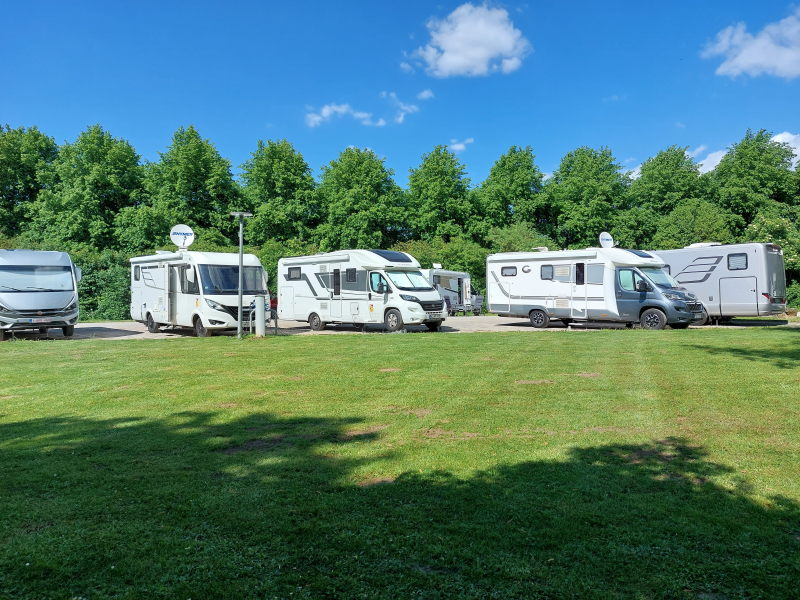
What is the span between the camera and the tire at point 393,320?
19.1m

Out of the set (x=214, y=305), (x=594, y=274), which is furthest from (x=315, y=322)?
(x=594, y=274)

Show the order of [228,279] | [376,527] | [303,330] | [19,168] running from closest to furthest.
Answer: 1. [376,527]
2. [228,279]
3. [303,330]
4. [19,168]

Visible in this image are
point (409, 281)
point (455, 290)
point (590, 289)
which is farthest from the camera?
point (455, 290)

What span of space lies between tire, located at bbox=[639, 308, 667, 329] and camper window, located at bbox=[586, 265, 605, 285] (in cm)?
178

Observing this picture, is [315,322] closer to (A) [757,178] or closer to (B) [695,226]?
(B) [695,226]

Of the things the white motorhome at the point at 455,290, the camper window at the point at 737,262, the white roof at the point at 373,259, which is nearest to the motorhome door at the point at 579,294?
the camper window at the point at 737,262

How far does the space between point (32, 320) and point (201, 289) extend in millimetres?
4656

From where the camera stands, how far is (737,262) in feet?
67.3

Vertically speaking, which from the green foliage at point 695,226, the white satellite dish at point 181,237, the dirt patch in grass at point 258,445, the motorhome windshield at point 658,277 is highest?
the green foliage at point 695,226

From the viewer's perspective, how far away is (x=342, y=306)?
20.5 meters

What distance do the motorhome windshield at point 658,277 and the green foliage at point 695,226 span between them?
22007 millimetres

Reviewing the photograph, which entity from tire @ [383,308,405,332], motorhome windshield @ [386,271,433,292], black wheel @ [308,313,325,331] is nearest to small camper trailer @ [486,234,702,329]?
motorhome windshield @ [386,271,433,292]

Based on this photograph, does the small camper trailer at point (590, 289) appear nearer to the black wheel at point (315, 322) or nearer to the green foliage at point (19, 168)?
the black wheel at point (315, 322)

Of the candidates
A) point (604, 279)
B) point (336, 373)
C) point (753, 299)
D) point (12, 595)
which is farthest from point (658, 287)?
point (12, 595)
